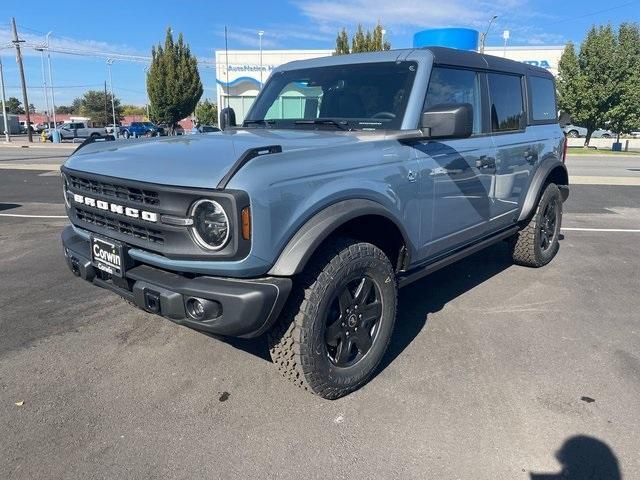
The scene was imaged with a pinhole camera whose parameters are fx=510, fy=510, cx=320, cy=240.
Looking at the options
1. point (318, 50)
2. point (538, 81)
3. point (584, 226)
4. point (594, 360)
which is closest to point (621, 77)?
point (318, 50)

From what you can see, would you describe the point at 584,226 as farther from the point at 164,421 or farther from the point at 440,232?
the point at 164,421

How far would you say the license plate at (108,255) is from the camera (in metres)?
2.76

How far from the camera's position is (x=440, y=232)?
3648mm

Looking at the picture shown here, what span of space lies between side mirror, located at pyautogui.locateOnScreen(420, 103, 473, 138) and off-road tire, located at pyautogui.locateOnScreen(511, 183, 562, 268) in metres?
2.47

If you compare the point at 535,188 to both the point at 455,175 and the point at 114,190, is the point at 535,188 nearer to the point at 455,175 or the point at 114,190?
the point at 455,175

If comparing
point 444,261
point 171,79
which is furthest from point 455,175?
point 171,79

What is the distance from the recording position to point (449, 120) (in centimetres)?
304

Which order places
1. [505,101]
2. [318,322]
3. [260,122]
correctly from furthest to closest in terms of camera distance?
1. [505,101]
2. [260,122]
3. [318,322]

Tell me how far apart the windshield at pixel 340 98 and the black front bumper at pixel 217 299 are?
151cm

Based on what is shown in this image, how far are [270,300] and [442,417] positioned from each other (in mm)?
1171

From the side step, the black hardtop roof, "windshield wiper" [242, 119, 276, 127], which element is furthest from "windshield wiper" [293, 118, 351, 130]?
the side step

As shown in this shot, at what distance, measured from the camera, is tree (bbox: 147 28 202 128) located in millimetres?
34281

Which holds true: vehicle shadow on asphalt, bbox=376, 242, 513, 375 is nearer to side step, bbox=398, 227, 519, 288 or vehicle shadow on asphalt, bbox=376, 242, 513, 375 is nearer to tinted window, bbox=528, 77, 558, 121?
side step, bbox=398, 227, 519, 288

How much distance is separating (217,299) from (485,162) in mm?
2560
